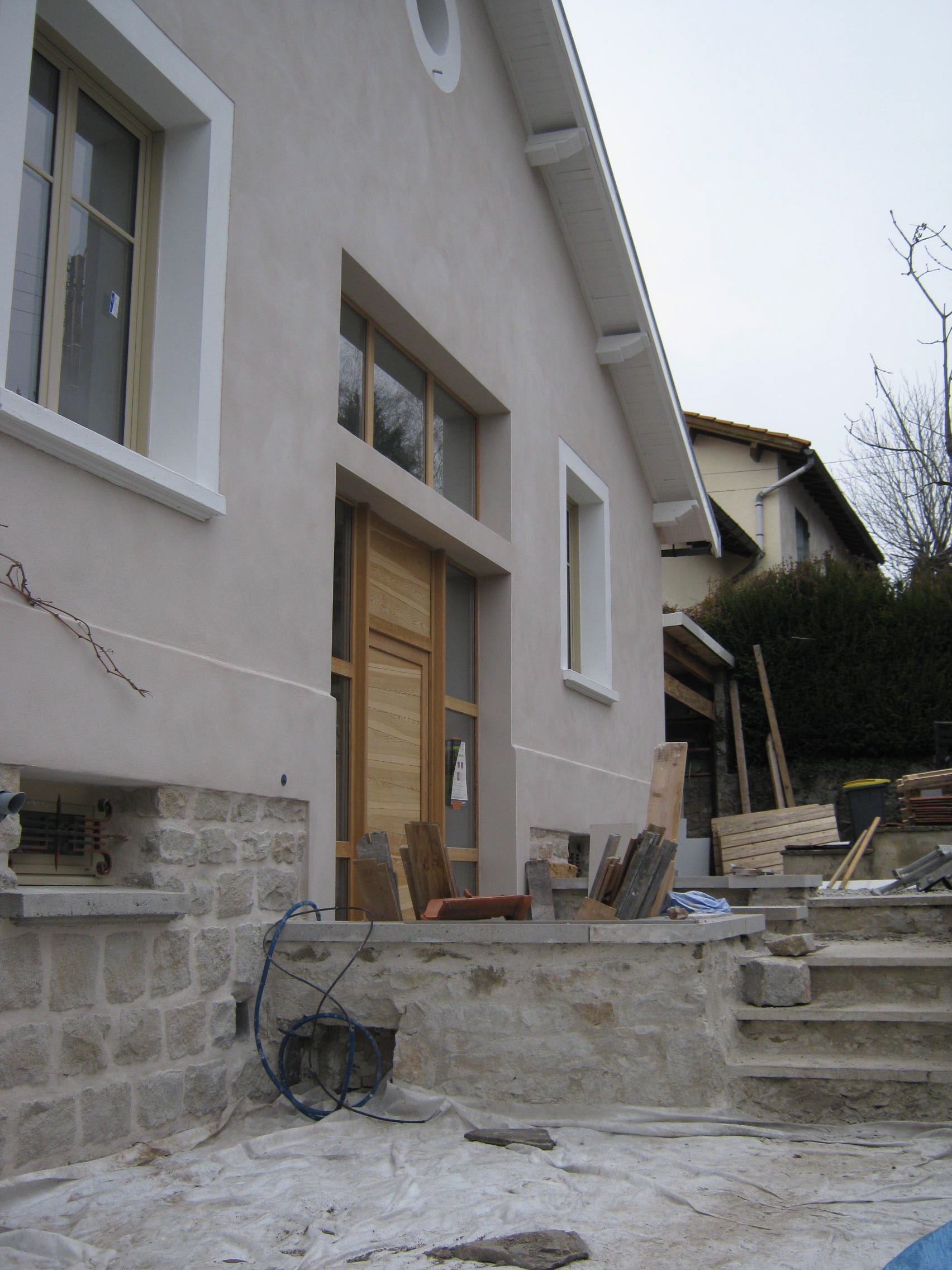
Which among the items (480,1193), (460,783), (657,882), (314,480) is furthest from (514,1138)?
(460,783)

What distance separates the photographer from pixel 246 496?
4918 millimetres

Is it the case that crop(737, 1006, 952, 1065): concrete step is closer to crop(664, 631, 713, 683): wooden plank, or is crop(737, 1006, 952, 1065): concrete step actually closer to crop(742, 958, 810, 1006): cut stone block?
crop(742, 958, 810, 1006): cut stone block

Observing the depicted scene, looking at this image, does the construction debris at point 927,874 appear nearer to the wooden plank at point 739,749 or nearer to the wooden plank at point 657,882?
the wooden plank at point 657,882

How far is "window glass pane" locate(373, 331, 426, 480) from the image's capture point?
266 inches

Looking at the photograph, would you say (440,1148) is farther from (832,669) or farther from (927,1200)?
(832,669)

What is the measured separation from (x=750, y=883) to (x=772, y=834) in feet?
21.4

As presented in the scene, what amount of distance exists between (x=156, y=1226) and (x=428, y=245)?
543cm

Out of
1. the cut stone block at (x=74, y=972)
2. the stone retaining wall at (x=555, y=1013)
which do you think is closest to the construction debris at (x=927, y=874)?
the stone retaining wall at (x=555, y=1013)

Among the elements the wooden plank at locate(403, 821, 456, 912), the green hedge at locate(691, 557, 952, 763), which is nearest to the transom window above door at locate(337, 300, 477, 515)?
the wooden plank at locate(403, 821, 456, 912)

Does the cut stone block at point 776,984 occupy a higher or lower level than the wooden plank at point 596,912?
lower

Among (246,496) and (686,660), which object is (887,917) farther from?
(686,660)

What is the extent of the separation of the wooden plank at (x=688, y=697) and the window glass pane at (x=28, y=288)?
30.7 ft

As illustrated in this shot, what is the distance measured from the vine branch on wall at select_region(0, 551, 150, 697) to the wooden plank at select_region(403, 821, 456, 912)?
1762 mm

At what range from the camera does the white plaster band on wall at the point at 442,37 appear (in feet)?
23.8
